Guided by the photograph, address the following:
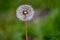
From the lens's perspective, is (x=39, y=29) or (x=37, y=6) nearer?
(x=39, y=29)

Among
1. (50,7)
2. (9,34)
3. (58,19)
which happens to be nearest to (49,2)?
(50,7)

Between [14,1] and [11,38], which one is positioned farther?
[14,1]

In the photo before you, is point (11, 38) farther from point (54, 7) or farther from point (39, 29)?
point (54, 7)

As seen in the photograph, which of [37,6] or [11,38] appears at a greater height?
[37,6]

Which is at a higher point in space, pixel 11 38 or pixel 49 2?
pixel 49 2

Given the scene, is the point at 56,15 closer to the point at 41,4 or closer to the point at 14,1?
the point at 41,4

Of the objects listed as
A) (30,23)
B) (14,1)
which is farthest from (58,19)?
(14,1)
